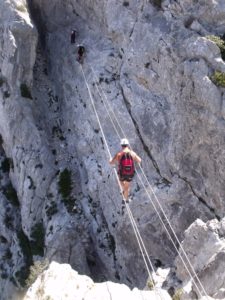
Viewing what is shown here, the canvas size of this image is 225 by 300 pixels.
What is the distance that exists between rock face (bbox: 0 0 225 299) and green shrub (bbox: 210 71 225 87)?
0.27 m

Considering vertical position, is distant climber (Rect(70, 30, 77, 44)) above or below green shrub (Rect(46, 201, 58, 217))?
above

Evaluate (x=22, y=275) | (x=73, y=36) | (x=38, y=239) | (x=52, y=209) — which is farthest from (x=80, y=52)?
(x=22, y=275)

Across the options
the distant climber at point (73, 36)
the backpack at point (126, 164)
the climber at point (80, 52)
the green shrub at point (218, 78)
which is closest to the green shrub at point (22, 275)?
the climber at point (80, 52)

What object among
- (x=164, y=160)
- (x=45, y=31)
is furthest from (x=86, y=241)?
(x=45, y=31)

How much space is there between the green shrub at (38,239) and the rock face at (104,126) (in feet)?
0.23

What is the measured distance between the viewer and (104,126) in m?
31.0

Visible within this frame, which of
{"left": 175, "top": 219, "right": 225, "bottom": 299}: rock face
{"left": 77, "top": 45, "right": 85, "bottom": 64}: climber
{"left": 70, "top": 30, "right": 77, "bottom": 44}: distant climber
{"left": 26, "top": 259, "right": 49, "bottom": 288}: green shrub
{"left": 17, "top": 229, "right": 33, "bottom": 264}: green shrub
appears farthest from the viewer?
{"left": 70, "top": 30, "right": 77, "bottom": 44}: distant climber

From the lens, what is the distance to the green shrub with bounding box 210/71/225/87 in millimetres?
24875

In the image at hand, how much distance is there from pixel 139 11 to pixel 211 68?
7.00m

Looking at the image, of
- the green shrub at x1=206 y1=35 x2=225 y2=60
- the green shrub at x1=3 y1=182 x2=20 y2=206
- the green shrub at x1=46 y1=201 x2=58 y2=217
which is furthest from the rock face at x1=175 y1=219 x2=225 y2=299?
the green shrub at x1=3 y1=182 x2=20 y2=206

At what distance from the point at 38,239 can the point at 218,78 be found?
51.5 ft

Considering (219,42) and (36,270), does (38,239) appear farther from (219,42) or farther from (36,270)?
(219,42)

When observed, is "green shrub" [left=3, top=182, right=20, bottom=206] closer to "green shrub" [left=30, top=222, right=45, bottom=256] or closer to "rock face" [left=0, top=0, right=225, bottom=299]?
"rock face" [left=0, top=0, right=225, bottom=299]

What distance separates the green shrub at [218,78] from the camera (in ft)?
81.6
